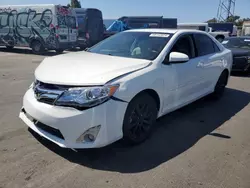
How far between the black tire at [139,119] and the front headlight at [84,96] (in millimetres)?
419

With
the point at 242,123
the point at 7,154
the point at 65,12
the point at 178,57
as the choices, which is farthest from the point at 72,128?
the point at 65,12

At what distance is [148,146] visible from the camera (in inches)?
140

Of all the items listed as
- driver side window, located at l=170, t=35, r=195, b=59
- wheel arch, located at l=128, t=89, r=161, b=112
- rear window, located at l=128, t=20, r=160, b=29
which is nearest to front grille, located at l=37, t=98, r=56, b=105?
wheel arch, located at l=128, t=89, r=161, b=112

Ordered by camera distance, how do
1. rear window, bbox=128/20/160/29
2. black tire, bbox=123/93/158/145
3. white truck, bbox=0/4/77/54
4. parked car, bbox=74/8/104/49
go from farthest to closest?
1. rear window, bbox=128/20/160/29
2. parked car, bbox=74/8/104/49
3. white truck, bbox=0/4/77/54
4. black tire, bbox=123/93/158/145

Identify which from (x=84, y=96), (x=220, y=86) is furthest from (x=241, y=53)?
(x=84, y=96)

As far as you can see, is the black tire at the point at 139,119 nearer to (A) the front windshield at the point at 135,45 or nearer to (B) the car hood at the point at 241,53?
(A) the front windshield at the point at 135,45

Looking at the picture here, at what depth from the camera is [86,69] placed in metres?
3.23

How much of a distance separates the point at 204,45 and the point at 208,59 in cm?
30

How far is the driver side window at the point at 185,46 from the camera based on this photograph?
13.7 ft

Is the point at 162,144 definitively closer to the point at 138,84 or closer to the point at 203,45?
the point at 138,84

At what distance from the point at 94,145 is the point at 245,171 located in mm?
1768

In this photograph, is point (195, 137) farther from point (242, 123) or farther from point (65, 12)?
point (65, 12)

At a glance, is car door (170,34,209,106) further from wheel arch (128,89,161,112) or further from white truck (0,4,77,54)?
white truck (0,4,77,54)

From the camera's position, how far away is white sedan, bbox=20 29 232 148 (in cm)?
290
